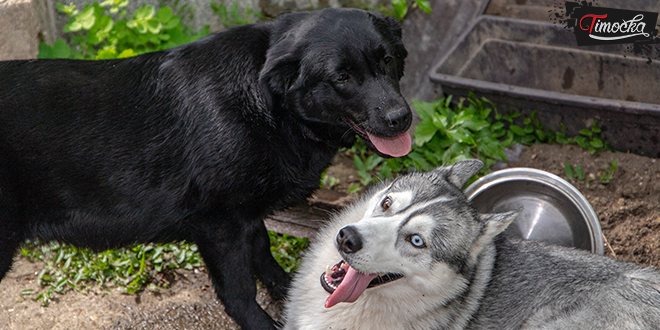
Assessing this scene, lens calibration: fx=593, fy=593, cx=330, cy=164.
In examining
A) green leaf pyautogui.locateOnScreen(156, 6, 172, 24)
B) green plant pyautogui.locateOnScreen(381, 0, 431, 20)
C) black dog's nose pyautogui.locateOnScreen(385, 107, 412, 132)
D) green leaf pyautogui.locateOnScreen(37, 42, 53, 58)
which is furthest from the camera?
green plant pyautogui.locateOnScreen(381, 0, 431, 20)

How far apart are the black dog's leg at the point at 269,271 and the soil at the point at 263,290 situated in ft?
0.29

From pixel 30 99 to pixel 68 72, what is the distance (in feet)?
0.81

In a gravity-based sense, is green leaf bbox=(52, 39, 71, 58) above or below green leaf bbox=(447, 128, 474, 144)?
above

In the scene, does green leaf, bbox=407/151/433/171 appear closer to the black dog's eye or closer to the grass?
the grass

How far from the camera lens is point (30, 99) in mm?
3117

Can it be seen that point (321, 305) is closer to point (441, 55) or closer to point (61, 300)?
point (61, 300)

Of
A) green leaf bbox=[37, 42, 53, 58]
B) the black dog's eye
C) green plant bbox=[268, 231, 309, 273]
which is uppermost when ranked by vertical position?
the black dog's eye

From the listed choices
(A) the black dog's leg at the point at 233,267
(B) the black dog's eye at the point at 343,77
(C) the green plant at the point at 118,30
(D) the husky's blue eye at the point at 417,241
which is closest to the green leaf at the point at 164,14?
(C) the green plant at the point at 118,30

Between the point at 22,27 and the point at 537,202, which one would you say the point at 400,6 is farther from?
the point at 22,27

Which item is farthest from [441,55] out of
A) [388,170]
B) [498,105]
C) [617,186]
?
[617,186]

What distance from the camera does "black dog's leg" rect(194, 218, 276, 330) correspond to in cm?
332

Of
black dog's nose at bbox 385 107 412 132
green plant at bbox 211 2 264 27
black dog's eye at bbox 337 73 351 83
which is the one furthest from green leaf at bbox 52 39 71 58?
black dog's nose at bbox 385 107 412 132

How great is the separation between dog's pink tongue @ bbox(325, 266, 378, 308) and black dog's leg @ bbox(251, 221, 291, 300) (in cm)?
109

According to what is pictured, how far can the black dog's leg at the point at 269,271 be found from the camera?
390 cm
